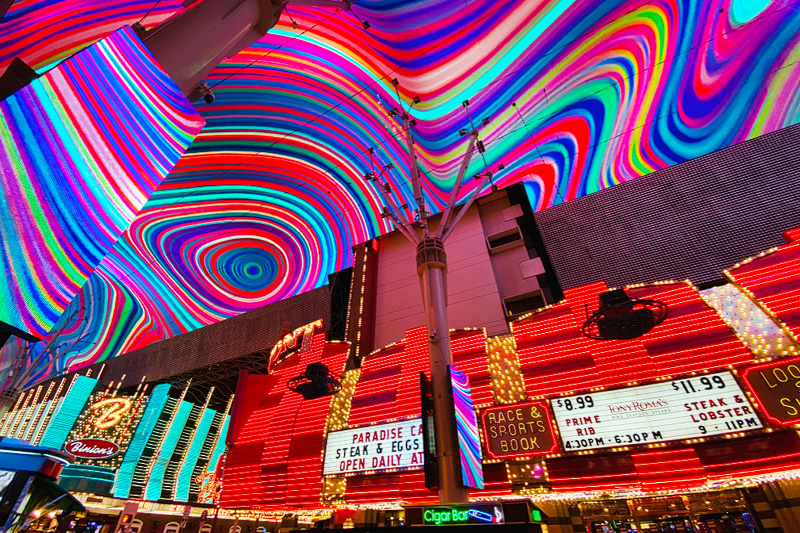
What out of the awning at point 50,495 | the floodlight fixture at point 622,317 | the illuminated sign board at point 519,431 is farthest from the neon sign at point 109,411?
the floodlight fixture at point 622,317

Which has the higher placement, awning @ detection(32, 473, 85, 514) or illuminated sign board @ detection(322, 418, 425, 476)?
illuminated sign board @ detection(322, 418, 425, 476)

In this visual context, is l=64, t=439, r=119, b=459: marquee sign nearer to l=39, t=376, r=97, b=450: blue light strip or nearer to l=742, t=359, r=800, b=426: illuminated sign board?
l=39, t=376, r=97, b=450: blue light strip

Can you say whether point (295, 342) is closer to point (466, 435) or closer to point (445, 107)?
point (466, 435)

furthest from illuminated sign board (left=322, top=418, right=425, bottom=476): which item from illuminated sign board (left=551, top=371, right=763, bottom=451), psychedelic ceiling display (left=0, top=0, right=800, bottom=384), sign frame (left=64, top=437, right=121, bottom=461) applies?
sign frame (left=64, top=437, right=121, bottom=461)

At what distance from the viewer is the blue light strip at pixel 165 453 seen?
22.4 meters

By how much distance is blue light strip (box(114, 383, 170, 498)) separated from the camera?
21.9 metres

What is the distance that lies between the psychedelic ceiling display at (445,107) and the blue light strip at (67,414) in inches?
462

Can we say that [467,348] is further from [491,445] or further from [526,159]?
[526,159]

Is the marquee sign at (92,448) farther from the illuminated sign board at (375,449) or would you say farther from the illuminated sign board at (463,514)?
the illuminated sign board at (463,514)

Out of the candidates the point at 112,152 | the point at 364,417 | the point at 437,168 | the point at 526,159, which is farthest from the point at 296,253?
the point at 112,152

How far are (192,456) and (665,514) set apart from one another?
26.2 meters

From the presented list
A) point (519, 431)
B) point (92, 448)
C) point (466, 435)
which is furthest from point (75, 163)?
point (92, 448)

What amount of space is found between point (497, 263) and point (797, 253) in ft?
22.6

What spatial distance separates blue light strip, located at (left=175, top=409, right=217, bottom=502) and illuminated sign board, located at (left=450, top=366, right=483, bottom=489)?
25714mm
